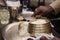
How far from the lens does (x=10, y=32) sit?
858mm

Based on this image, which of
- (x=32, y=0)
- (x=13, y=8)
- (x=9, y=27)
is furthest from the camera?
(x=32, y=0)

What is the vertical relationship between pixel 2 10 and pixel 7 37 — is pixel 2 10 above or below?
above

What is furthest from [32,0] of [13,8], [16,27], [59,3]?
[16,27]

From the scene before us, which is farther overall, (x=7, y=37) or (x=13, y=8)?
(x=13, y=8)

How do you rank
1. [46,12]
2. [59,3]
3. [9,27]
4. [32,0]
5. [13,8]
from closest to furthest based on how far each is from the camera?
[9,27], [13,8], [46,12], [59,3], [32,0]

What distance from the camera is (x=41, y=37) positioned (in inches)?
30.8

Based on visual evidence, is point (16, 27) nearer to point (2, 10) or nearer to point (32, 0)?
point (2, 10)

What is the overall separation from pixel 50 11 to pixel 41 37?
43 centimetres

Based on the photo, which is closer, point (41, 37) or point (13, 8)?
point (41, 37)

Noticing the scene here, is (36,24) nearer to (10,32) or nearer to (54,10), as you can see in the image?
(10,32)

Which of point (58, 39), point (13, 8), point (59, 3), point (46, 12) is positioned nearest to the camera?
point (58, 39)

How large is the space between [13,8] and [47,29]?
0.27 metres

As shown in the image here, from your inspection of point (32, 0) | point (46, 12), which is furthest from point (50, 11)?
point (32, 0)

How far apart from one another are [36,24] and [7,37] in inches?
6.7
